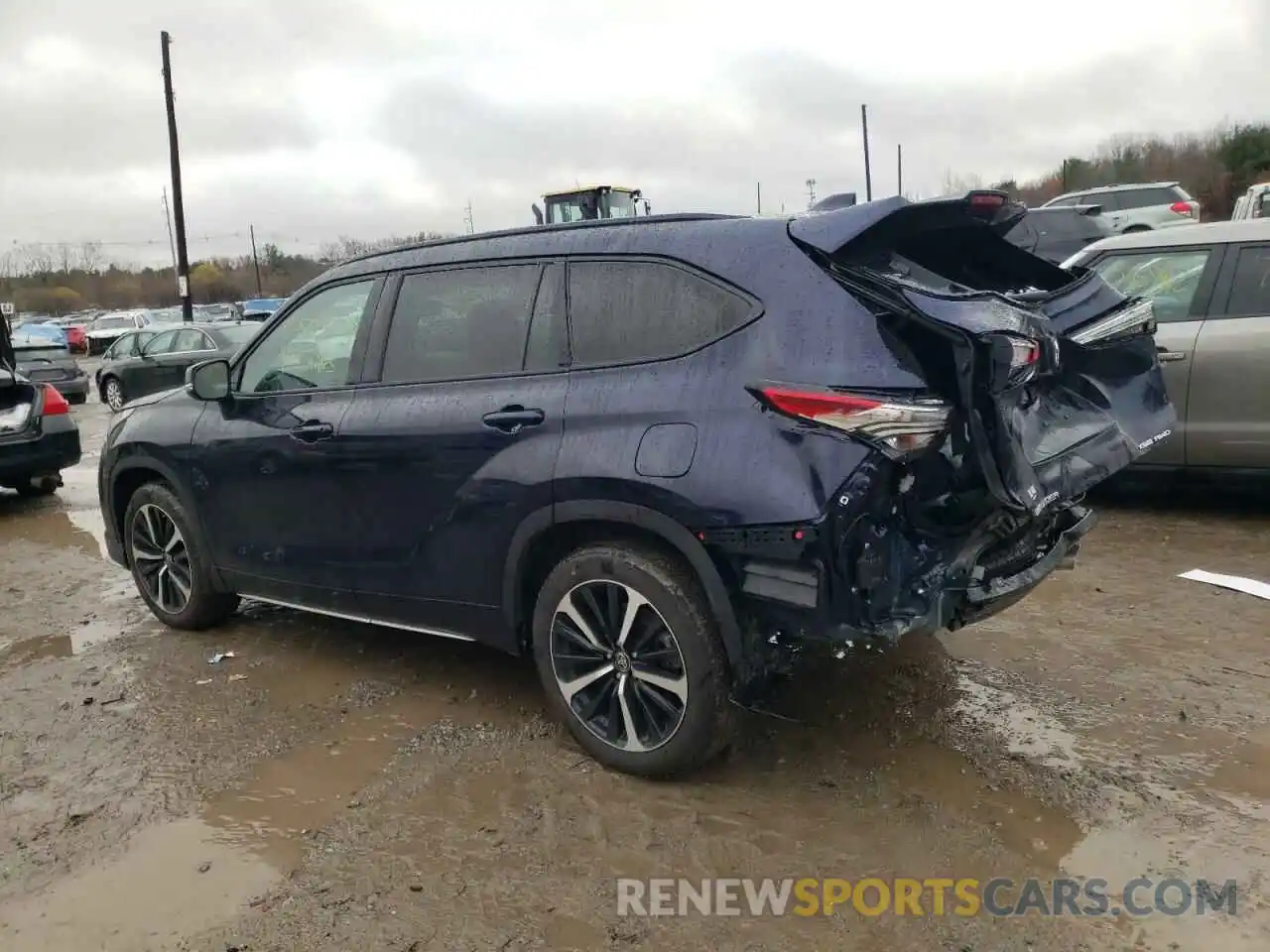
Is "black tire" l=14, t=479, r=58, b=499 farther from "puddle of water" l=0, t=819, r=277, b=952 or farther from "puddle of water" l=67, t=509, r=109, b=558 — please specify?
"puddle of water" l=0, t=819, r=277, b=952

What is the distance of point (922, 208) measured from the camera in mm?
3246

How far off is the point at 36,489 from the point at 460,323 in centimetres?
773

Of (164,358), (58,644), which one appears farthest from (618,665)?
(164,358)

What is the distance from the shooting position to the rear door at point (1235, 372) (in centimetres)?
581

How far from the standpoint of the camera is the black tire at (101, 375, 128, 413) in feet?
58.8

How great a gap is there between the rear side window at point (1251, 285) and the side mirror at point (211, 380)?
5529mm

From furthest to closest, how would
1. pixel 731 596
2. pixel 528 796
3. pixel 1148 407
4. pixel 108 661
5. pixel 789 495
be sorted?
pixel 108 661 < pixel 1148 407 < pixel 528 796 < pixel 731 596 < pixel 789 495

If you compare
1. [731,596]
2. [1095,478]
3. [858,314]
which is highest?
[858,314]

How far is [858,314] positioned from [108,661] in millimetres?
3859

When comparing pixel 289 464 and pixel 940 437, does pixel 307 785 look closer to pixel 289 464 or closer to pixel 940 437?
pixel 289 464

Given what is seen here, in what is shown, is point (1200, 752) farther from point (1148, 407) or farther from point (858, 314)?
point (858, 314)

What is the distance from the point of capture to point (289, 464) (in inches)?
167

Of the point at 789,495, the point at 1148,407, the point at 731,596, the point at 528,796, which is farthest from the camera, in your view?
the point at 1148,407

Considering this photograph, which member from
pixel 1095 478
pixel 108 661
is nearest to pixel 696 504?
pixel 1095 478
